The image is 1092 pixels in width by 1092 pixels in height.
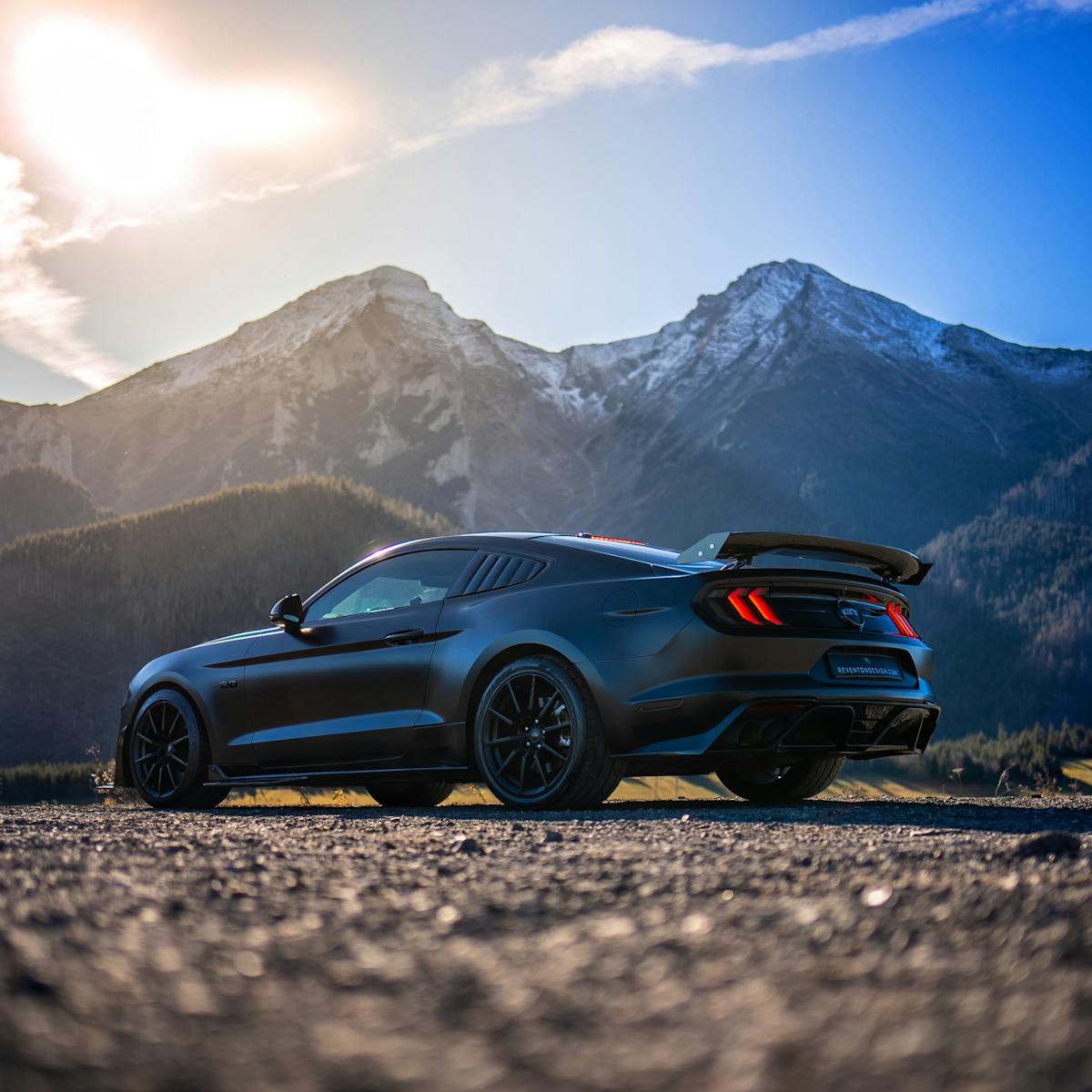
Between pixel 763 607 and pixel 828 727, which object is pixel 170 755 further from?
pixel 828 727

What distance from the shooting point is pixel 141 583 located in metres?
104

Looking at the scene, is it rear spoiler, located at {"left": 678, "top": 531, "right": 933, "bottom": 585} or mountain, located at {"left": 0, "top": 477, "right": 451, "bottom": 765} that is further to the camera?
mountain, located at {"left": 0, "top": 477, "right": 451, "bottom": 765}

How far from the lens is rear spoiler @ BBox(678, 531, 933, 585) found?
5641 mm

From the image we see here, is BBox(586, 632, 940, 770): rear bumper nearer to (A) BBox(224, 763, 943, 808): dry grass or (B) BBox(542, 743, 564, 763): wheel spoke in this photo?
(B) BBox(542, 743, 564, 763): wheel spoke

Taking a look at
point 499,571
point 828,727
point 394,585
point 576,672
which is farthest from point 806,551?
point 394,585

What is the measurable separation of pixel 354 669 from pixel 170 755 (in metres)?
1.59

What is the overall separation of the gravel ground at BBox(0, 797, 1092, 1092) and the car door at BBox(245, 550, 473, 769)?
9.62ft

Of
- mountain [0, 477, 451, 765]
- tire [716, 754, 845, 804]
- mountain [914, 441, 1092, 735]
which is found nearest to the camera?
tire [716, 754, 845, 804]

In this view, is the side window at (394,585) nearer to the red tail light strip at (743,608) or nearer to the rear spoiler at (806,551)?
the rear spoiler at (806,551)

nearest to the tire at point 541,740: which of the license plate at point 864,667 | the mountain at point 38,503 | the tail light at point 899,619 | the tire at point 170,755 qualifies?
the license plate at point 864,667

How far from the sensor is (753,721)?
543 centimetres

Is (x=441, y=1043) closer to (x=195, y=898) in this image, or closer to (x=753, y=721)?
(x=195, y=898)

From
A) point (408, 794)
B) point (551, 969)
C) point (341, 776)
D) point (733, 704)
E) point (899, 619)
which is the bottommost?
point (408, 794)

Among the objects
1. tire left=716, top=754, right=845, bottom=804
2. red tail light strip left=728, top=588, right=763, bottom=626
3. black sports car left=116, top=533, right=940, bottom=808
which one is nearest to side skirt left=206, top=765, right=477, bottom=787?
black sports car left=116, top=533, right=940, bottom=808
